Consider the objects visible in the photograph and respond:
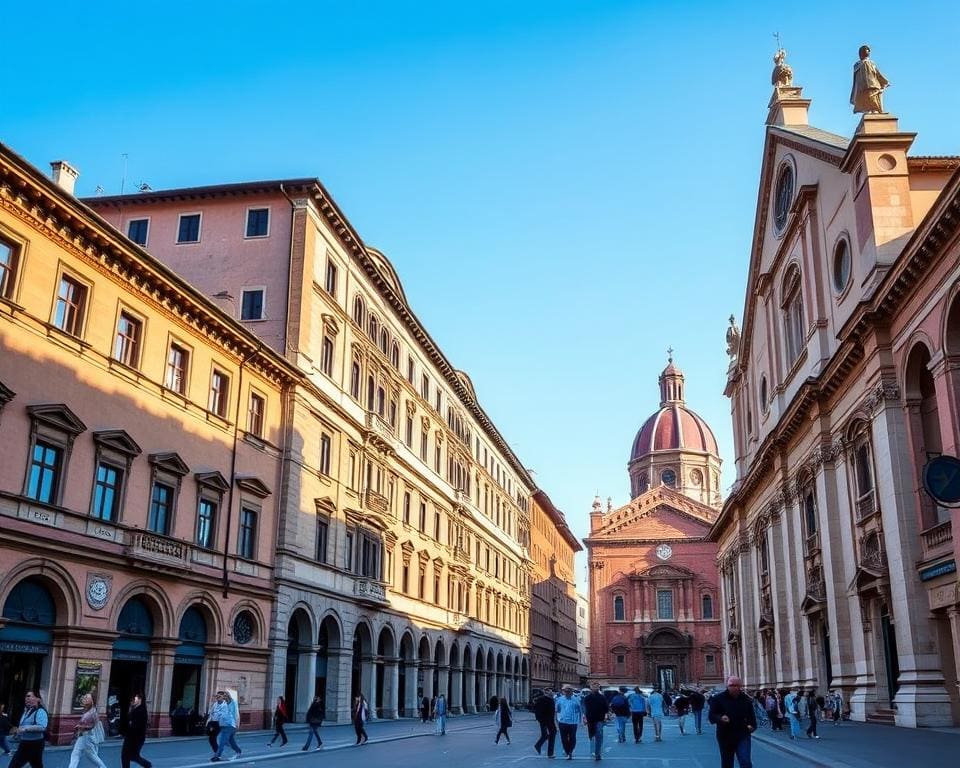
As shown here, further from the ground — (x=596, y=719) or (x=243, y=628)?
(x=243, y=628)

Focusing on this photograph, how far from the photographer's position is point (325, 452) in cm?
3856

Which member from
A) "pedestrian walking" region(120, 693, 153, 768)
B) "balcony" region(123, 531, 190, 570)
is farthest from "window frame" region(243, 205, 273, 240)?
"pedestrian walking" region(120, 693, 153, 768)

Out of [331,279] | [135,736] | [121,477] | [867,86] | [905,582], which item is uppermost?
[867,86]

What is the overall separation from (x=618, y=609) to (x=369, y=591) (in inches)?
2662

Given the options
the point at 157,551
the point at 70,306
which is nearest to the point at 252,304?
the point at 70,306

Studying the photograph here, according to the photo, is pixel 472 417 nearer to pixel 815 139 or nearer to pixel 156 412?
pixel 815 139

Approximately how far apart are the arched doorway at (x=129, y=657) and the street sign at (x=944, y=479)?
20.1 metres

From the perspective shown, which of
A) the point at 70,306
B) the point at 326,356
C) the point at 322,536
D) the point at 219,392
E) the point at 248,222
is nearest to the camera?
the point at 70,306

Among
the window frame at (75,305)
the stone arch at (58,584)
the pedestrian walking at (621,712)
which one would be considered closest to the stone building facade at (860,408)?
the pedestrian walking at (621,712)

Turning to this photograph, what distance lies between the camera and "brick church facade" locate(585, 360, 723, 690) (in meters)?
99.7

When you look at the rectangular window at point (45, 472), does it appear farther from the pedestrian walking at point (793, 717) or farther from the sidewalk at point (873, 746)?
the pedestrian walking at point (793, 717)

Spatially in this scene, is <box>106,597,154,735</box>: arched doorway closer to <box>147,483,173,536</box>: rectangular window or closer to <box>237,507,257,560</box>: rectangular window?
<box>147,483,173,536</box>: rectangular window

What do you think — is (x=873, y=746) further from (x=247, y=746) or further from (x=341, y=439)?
(x=341, y=439)

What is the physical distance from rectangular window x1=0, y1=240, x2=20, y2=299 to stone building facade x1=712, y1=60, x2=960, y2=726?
22218 millimetres
